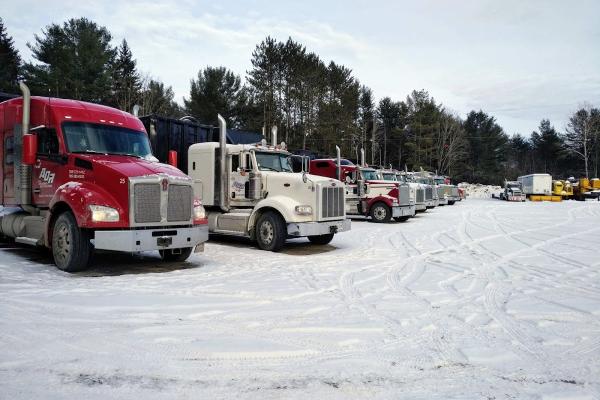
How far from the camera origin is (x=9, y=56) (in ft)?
152

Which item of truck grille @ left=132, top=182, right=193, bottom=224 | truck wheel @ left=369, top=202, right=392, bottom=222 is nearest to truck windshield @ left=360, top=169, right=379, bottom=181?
truck wheel @ left=369, top=202, right=392, bottom=222

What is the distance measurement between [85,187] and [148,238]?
132cm

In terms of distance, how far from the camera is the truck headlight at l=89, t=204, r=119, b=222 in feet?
23.0

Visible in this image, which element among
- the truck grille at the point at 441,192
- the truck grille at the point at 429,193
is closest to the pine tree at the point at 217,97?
the truck grille at the point at 441,192

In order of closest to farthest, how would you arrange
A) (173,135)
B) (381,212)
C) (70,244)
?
(70,244) → (173,135) → (381,212)

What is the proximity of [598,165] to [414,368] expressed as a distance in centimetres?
8511

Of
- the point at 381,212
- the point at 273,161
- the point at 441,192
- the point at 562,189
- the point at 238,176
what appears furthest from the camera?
the point at 562,189

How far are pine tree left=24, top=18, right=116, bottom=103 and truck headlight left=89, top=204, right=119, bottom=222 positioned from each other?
2907cm

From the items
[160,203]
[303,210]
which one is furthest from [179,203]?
[303,210]

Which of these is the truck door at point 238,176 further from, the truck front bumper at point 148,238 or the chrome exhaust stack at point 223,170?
the truck front bumper at point 148,238

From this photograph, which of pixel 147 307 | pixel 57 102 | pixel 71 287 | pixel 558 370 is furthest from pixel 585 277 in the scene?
pixel 57 102

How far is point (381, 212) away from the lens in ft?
61.3

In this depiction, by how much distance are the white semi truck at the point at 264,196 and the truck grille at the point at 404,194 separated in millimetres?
7480

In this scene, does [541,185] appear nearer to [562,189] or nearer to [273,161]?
[562,189]
